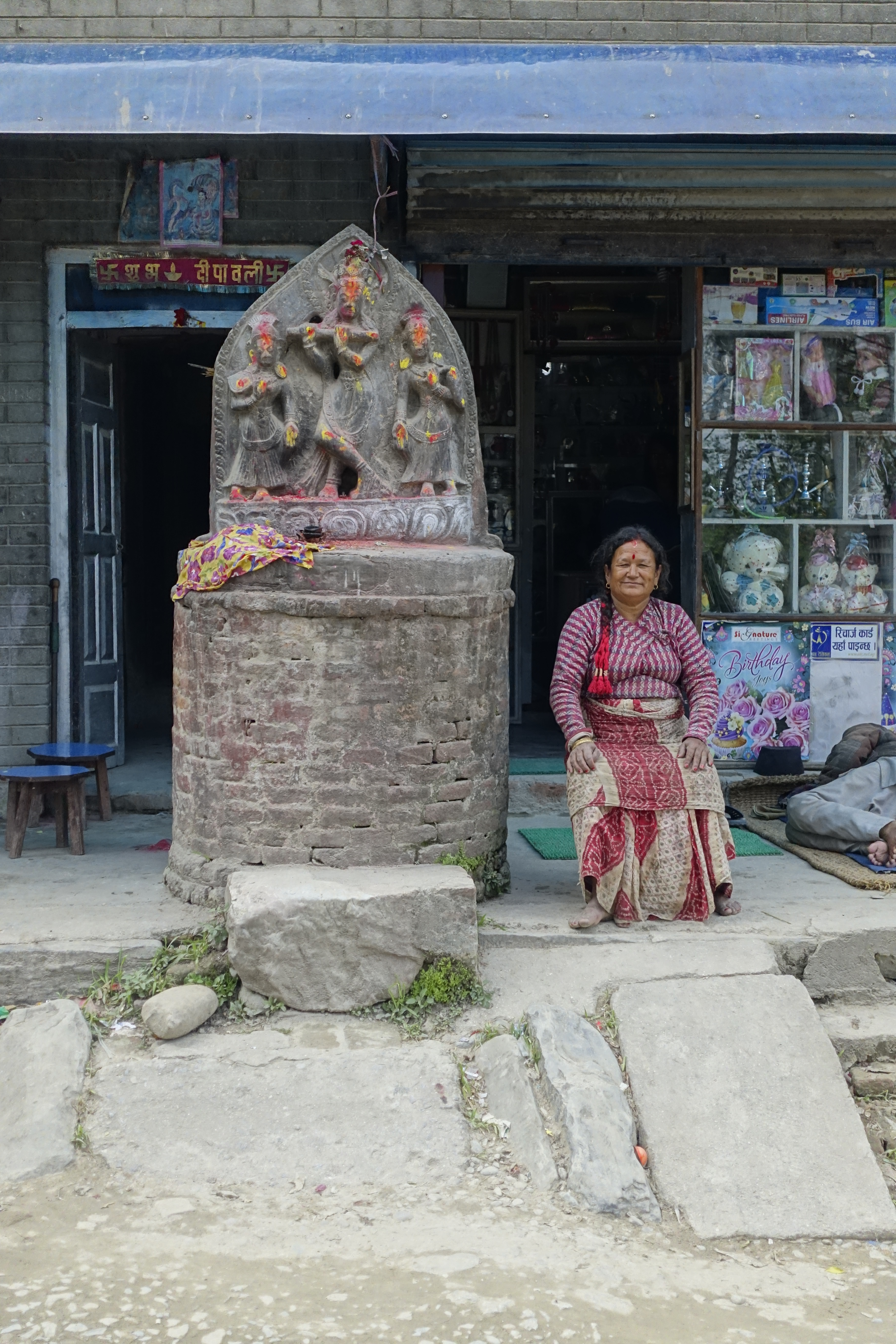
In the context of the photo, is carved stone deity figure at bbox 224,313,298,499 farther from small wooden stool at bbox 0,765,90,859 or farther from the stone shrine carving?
small wooden stool at bbox 0,765,90,859

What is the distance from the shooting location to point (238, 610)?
15.5 feet

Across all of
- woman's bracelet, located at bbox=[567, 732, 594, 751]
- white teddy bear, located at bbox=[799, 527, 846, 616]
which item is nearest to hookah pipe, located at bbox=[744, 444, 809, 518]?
white teddy bear, located at bbox=[799, 527, 846, 616]

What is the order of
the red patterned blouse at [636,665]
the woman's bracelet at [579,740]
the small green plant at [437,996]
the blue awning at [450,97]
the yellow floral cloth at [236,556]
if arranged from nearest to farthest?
the small green plant at [437,996], the yellow floral cloth at [236,556], the woman's bracelet at [579,740], the red patterned blouse at [636,665], the blue awning at [450,97]

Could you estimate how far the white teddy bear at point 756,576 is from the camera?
7.50 metres

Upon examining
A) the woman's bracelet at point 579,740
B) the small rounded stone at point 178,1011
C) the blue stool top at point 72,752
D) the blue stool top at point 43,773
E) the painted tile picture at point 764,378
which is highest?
the painted tile picture at point 764,378

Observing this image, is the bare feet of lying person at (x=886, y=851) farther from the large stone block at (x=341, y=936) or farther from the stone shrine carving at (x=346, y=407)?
the stone shrine carving at (x=346, y=407)

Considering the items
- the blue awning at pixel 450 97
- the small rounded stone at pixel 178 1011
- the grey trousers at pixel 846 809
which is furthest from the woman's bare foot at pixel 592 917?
the blue awning at pixel 450 97

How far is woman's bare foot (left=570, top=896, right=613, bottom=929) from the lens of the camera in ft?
15.4

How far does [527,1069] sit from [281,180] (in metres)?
5.07

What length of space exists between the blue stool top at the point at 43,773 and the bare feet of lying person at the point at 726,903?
2.77 metres

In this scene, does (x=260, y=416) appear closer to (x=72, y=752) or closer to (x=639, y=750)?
(x=639, y=750)

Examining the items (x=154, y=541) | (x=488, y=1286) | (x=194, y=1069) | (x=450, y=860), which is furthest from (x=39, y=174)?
(x=488, y=1286)

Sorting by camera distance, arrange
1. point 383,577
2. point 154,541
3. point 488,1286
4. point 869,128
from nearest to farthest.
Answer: point 488,1286 → point 383,577 → point 869,128 → point 154,541

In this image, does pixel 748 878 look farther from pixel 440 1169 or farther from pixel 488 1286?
pixel 488 1286
